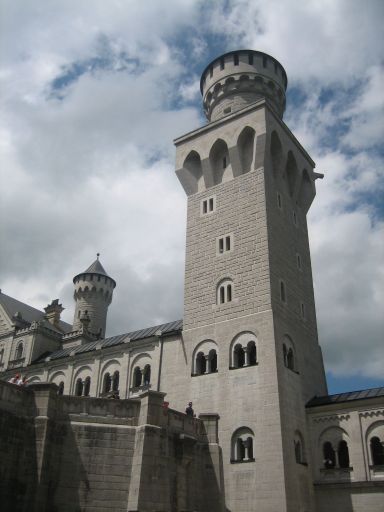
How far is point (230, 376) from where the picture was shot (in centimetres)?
3084

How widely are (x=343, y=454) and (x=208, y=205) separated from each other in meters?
19.0

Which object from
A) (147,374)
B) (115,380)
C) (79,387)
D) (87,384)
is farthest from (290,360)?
(79,387)

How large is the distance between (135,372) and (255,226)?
43.8 feet

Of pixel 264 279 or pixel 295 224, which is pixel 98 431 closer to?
pixel 264 279

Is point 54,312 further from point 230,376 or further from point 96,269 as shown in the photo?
point 230,376

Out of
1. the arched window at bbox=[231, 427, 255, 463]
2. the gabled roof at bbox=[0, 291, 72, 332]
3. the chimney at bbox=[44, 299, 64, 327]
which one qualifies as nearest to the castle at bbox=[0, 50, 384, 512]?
the arched window at bbox=[231, 427, 255, 463]

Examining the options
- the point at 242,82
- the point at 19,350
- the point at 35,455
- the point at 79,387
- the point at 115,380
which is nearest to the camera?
the point at 35,455

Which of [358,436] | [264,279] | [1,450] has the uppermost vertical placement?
[264,279]

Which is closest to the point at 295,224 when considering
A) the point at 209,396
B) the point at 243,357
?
the point at 243,357

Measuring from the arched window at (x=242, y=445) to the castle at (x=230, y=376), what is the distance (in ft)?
0.18

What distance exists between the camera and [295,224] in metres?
39.6

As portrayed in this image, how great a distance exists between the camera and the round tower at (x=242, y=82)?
42.1 m

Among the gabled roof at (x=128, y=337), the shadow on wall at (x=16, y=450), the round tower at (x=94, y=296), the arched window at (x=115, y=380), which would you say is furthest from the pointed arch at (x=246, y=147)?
the round tower at (x=94, y=296)

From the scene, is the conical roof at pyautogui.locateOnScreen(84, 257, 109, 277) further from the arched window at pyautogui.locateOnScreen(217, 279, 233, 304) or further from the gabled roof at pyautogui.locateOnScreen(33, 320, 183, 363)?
the arched window at pyautogui.locateOnScreen(217, 279, 233, 304)
